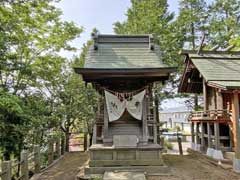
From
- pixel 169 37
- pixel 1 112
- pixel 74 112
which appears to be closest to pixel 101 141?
pixel 1 112

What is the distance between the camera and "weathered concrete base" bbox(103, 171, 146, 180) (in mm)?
6661

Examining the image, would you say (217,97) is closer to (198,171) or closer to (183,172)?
(198,171)

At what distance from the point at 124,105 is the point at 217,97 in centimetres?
464

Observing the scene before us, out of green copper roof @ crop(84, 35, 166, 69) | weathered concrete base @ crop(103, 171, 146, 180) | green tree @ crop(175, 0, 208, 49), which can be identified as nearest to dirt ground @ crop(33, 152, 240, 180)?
weathered concrete base @ crop(103, 171, 146, 180)

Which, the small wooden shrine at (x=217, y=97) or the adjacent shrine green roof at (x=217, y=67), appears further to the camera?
the adjacent shrine green roof at (x=217, y=67)

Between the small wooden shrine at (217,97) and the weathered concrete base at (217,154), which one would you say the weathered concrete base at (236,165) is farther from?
the weathered concrete base at (217,154)

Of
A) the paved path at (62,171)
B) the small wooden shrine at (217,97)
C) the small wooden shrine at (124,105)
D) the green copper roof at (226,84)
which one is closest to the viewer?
the paved path at (62,171)

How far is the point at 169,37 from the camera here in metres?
15.3

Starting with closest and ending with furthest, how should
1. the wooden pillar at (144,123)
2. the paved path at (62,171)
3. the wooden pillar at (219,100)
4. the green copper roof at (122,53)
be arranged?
the paved path at (62,171) → the wooden pillar at (144,123) → the green copper roof at (122,53) → the wooden pillar at (219,100)

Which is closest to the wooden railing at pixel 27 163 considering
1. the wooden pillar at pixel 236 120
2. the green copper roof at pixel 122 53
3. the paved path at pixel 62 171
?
the paved path at pixel 62 171

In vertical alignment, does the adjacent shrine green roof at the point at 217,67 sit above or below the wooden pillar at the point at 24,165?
above

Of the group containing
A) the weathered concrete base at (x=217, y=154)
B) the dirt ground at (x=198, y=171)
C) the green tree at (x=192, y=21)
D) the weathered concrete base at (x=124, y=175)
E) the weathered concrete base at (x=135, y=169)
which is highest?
the green tree at (x=192, y=21)

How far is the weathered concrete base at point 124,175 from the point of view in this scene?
6.66 meters

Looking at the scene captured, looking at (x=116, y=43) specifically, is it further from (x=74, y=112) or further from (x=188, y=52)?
(x=74, y=112)
